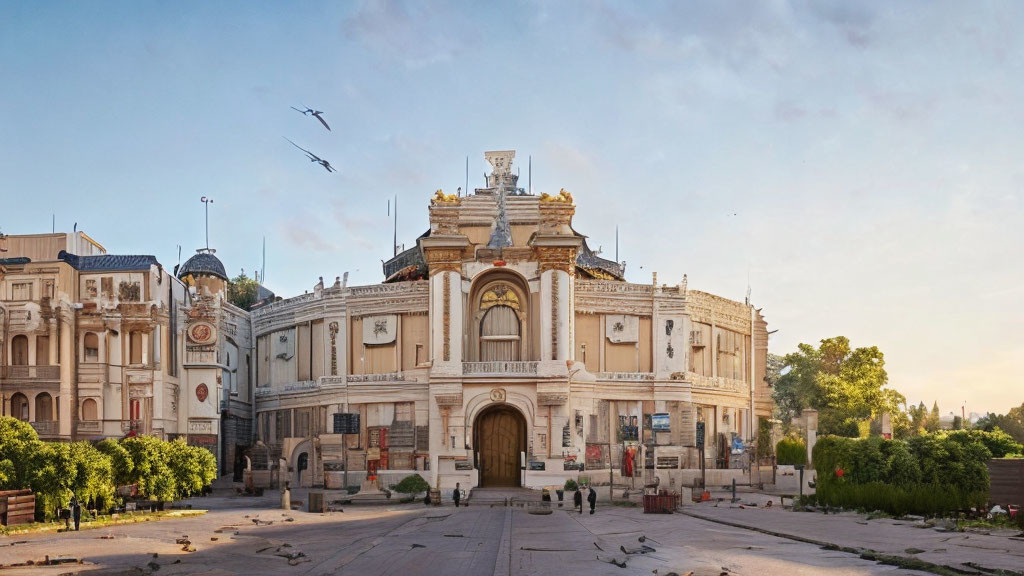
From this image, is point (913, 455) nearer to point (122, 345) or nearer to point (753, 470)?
point (753, 470)

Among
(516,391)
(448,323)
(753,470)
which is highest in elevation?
(448,323)

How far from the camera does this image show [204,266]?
7712 centimetres

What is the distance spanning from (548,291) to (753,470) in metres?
21.2

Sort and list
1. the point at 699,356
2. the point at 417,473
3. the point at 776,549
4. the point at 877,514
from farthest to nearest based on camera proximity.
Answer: the point at 699,356, the point at 417,473, the point at 877,514, the point at 776,549

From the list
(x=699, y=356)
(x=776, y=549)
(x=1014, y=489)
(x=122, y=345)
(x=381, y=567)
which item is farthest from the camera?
(x=699, y=356)

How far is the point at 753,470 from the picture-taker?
73562 mm

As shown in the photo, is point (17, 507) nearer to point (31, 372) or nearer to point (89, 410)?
point (31, 372)

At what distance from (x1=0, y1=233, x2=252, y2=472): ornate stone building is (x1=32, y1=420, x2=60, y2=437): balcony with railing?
62mm

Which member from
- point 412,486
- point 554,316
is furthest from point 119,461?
point 554,316

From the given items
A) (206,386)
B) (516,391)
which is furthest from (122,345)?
(516,391)

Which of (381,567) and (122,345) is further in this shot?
(122,345)

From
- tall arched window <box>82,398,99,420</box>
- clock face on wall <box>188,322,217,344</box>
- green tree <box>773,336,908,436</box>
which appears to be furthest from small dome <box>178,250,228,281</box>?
green tree <box>773,336,908,436</box>

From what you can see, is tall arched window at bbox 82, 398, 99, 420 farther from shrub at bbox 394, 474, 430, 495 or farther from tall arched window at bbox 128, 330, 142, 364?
shrub at bbox 394, 474, 430, 495

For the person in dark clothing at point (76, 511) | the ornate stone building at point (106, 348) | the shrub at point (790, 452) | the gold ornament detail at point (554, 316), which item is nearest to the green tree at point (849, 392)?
the shrub at point (790, 452)
